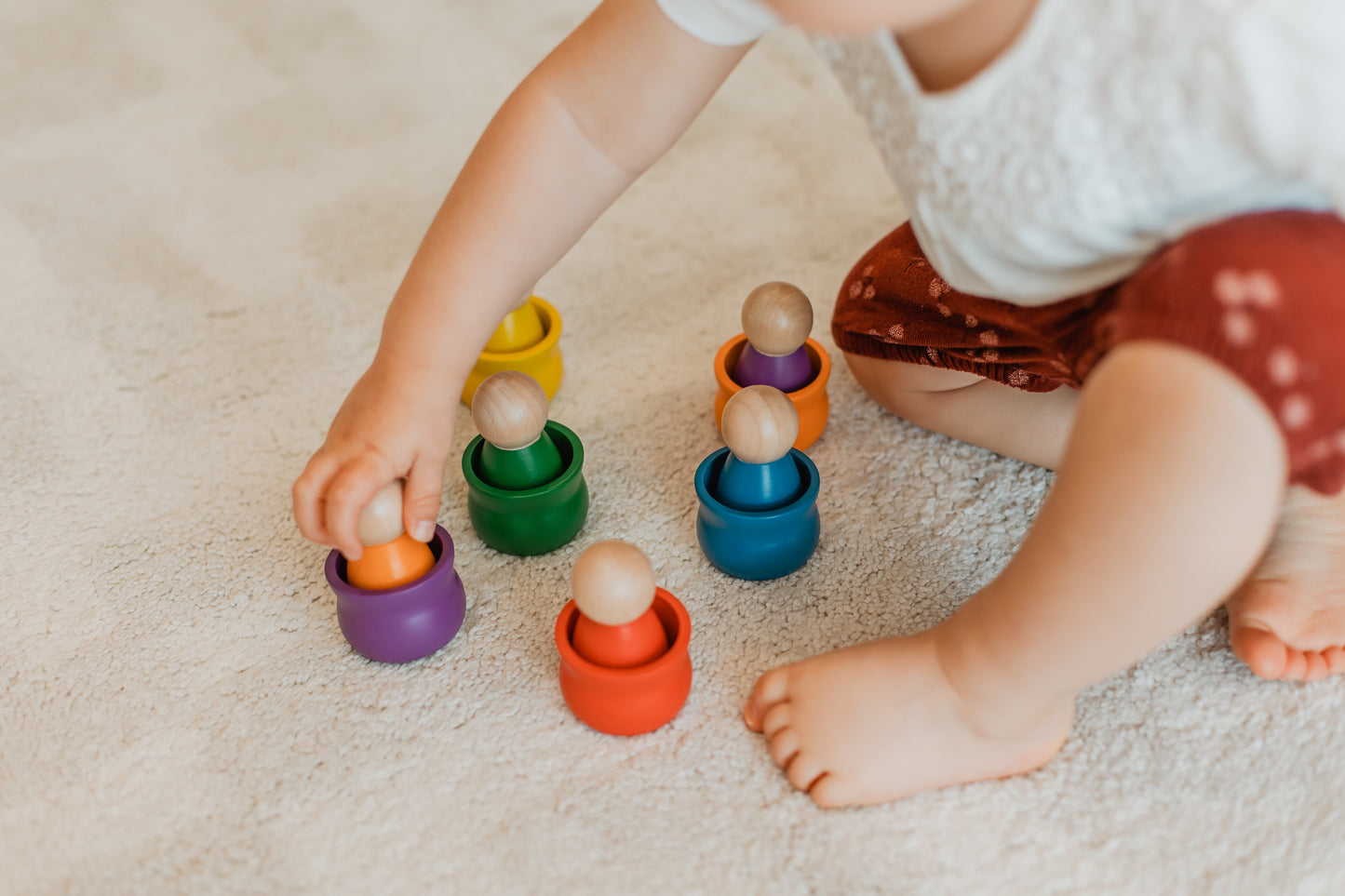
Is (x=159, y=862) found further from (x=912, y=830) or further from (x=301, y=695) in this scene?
(x=912, y=830)

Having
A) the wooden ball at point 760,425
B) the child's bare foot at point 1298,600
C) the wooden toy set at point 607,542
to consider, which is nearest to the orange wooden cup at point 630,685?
the wooden toy set at point 607,542

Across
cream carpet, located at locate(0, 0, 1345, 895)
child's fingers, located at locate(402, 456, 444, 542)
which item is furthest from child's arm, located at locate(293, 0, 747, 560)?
cream carpet, located at locate(0, 0, 1345, 895)

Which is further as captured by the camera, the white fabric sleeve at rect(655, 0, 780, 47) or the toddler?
the white fabric sleeve at rect(655, 0, 780, 47)

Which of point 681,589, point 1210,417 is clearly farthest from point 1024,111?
point 681,589

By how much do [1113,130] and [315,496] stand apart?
47 cm

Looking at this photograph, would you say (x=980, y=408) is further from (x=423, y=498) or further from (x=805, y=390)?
(x=423, y=498)

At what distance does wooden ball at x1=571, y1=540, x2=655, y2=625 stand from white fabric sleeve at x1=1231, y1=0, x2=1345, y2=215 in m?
0.36

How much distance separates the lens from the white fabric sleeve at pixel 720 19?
0.67 metres

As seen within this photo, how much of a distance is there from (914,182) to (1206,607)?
276mm

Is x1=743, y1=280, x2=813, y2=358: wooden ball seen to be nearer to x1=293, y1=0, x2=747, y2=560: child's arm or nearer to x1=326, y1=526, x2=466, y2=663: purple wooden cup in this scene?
x1=293, y1=0, x2=747, y2=560: child's arm

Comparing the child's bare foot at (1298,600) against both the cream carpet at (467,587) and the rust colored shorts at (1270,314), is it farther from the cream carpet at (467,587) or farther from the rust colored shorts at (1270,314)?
the rust colored shorts at (1270,314)

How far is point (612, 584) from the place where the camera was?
0.60m

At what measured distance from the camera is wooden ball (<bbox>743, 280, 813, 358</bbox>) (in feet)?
2.52

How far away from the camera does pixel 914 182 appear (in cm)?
65
